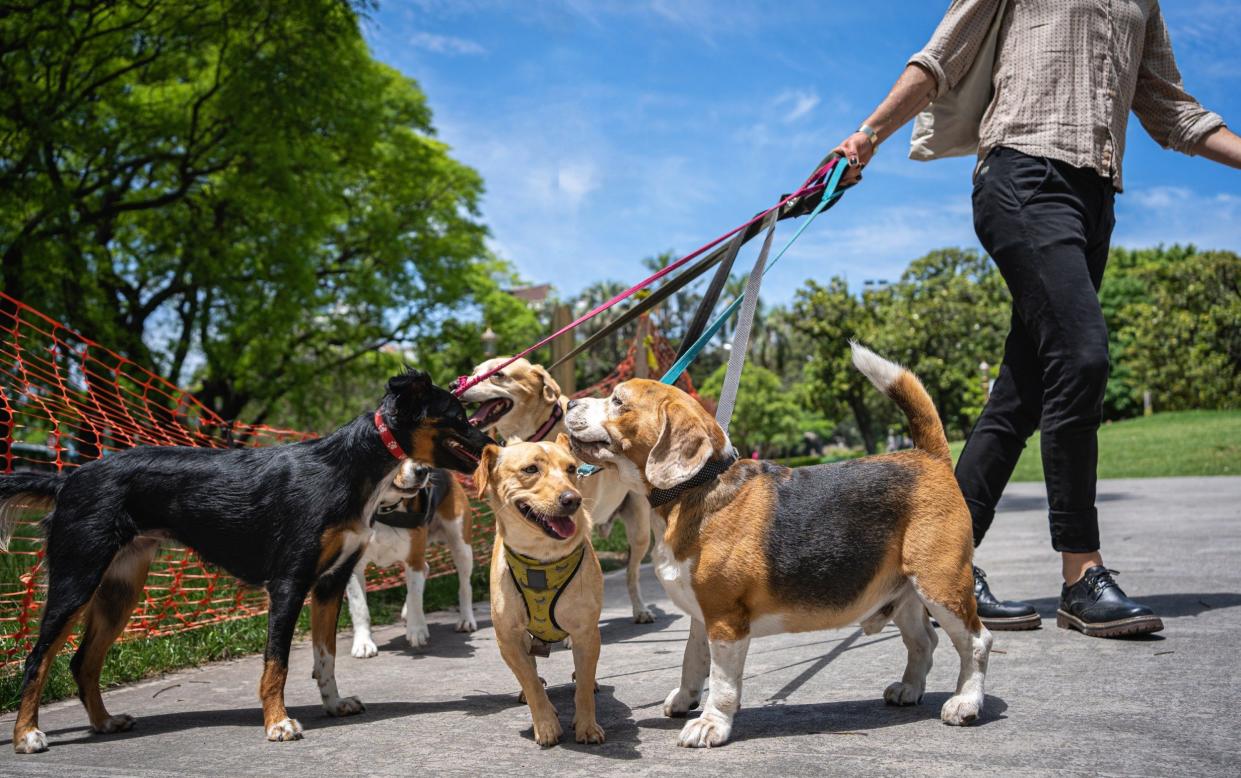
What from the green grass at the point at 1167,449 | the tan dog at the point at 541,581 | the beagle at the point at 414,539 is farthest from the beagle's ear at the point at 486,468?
the green grass at the point at 1167,449

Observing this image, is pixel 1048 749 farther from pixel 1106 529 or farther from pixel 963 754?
pixel 1106 529

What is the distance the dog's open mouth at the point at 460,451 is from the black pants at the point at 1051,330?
2.41 metres

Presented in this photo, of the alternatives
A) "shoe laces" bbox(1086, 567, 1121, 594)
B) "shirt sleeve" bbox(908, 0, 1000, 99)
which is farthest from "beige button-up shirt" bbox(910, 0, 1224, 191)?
"shoe laces" bbox(1086, 567, 1121, 594)

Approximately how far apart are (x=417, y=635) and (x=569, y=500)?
2.64 m

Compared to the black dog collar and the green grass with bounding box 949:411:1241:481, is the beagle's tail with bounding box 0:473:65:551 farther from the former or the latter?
the green grass with bounding box 949:411:1241:481

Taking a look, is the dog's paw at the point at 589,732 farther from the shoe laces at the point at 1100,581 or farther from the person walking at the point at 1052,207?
the shoe laces at the point at 1100,581

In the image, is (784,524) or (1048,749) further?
(784,524)

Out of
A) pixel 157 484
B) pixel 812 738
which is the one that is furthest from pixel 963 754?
pixel 157 484

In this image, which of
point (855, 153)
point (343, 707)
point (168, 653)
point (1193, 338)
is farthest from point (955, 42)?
point (1193, 338)

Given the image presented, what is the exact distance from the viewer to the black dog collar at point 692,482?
3342 mm

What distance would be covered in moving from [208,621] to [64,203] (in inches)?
531

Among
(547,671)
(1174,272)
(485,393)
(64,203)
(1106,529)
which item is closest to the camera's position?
(547,671)

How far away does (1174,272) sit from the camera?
4991 centimetres

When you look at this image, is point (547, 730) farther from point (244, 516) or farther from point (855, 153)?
point (855, 153)
